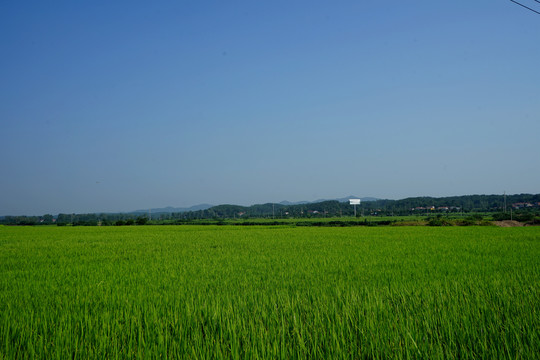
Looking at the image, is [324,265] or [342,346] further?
[324,265]

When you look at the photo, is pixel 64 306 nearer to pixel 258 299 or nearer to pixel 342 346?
pixel 258 299

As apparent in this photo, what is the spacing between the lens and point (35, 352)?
2.80 m

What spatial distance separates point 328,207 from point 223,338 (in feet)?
399

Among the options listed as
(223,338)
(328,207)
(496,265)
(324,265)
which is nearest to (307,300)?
(223,338)

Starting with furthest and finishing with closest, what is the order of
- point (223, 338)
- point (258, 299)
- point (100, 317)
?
1. point (258, 299)
2. point (100, 317)
3. point (223, 338)

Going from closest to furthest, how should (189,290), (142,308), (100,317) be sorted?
(100,317), (142,308), (189,290)

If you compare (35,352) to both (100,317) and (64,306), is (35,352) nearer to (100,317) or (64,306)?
(100,317)

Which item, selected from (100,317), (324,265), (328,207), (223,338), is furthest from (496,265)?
(328,207)

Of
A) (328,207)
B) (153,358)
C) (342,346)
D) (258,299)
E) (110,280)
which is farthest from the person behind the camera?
(328,207)

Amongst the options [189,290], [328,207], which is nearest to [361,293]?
[189,290]

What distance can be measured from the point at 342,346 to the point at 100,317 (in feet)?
8.29

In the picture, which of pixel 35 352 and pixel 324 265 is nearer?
pixel 35 352

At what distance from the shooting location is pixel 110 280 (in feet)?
20.5

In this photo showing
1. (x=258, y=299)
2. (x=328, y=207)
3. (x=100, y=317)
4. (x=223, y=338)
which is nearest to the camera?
(x=223, y=338)
